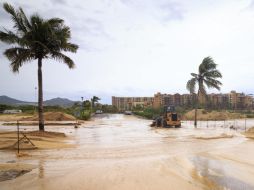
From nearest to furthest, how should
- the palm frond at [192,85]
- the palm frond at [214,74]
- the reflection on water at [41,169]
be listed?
the reflection on water at [41,169] → the palm frond at [214,74] → the palm frond at [192,85]

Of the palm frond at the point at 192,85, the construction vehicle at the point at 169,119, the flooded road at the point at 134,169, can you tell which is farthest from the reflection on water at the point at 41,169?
the palm frond at the point at 192,85

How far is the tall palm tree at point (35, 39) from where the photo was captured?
19.4m

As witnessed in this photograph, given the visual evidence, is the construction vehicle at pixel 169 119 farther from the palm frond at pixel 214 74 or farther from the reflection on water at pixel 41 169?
the reflection on water at pixel 41 169

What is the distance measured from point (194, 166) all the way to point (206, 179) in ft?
6.81

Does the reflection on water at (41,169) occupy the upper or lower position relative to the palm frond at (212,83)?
lower

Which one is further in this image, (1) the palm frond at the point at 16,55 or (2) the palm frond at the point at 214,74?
(2) the palm frond at the point at 214,74

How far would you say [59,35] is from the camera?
67.4 ft

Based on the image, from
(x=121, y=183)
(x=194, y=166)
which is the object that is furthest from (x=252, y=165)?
(x=121, y=183)

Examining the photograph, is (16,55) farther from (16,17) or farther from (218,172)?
(218,172)

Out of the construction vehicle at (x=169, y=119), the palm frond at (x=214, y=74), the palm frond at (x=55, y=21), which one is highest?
the palm frond at (x=55, y=21)

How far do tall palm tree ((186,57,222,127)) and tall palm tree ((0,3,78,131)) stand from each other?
1954 cm

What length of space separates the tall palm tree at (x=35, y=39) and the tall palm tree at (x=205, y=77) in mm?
19542

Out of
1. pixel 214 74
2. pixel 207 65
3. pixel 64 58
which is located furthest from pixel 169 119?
pixel 64 58

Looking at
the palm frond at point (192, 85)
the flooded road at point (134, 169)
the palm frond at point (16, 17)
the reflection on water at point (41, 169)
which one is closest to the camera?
the flooded road at point (134, 169)
